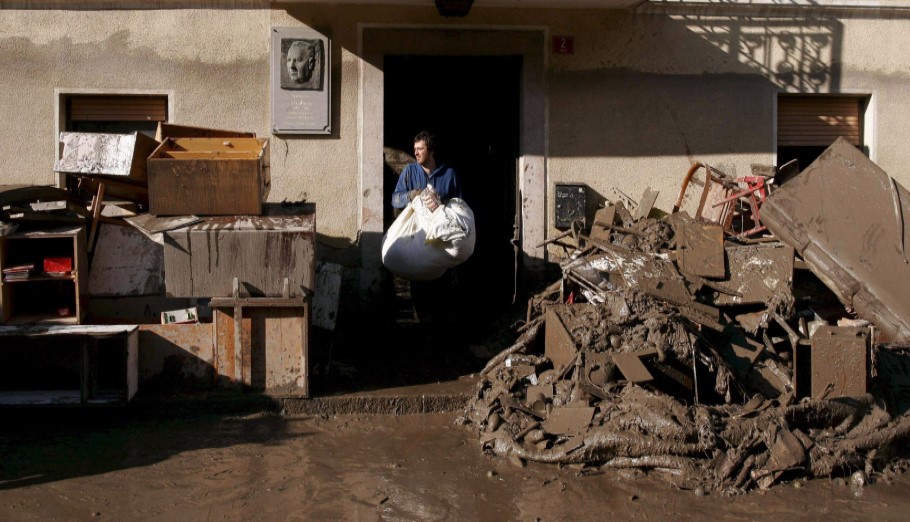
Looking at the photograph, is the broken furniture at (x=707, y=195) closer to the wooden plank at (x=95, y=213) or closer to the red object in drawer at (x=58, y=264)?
the wooden plank at (x=95, y=213)

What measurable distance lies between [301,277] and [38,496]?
7.81 ft

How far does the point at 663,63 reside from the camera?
8.95m

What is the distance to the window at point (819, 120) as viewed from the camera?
9.30m

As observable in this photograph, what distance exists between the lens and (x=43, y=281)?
737 cm

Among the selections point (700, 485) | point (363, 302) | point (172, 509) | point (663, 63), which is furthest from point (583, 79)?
point (172, 509)

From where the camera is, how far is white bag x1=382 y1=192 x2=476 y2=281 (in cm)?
749

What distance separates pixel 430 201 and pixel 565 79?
2.35 metres

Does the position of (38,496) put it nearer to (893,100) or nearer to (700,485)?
(700,485)

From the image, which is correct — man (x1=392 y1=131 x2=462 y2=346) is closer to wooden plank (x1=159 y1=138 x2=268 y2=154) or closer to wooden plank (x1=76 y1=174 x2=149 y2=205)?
wooden plank (x1=159 y1=138 x2=268 y2=154)

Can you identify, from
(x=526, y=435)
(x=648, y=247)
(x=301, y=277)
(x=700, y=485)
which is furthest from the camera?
(x=648, y=247)

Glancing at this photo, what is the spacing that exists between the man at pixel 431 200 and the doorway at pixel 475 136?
0.30 metres

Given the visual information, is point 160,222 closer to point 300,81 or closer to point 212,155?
point 212,155

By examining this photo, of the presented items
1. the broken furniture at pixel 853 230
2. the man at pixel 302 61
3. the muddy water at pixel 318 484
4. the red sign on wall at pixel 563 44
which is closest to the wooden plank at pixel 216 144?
the man at pixel 302 61

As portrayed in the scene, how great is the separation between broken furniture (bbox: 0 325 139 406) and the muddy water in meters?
0.23
